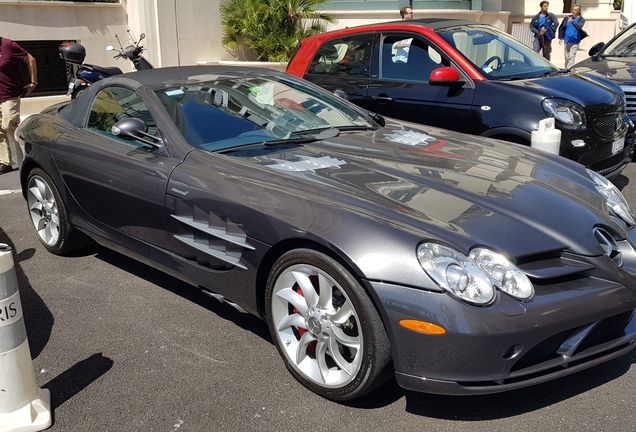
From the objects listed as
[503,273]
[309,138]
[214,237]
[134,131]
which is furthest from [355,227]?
[134,131]

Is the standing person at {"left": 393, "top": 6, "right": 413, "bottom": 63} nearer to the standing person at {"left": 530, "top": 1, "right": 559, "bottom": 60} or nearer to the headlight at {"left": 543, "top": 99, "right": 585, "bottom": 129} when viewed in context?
the headlight at {"left": 543, "top": 99, "right": 585, "bottom": 129}

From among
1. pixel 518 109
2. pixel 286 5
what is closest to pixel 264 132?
pixel 518 109

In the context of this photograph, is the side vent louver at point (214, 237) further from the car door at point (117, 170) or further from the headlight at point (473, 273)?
the headlight at point (473, 273)

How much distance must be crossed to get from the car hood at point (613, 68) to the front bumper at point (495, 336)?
19.2 ft

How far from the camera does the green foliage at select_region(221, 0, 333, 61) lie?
16.1 meters

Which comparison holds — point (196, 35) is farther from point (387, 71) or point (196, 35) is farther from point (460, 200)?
point (460, 200)

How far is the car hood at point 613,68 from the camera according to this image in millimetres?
8672

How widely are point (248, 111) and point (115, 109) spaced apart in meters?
1.00

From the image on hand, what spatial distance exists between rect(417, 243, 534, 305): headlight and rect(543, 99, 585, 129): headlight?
3.53 m

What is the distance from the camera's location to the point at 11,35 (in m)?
13.6

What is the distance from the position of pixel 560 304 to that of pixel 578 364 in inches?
13.3

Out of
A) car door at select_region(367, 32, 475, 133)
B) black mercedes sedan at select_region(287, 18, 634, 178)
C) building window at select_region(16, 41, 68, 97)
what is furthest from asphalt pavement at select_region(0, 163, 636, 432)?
building window at select_region(16, 41, 68, 97)

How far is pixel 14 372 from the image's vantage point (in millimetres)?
3281

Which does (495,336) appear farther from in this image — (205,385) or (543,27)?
(543,27)
